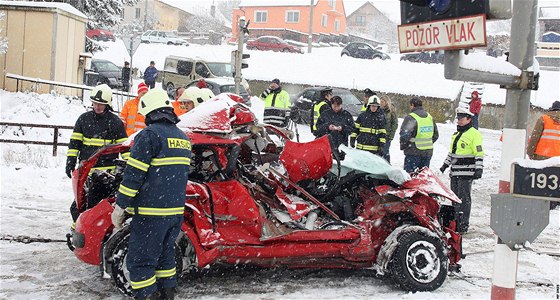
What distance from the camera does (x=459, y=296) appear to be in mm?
6438

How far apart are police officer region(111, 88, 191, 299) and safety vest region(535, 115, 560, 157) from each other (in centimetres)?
652

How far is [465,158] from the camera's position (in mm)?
9219

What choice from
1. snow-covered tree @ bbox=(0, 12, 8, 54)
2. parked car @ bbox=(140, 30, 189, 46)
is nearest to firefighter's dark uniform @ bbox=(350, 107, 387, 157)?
snow-covered tree @ bbox=(0, 12, 8, 54)

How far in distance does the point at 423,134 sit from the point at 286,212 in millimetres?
4725

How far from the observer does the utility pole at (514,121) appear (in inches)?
147

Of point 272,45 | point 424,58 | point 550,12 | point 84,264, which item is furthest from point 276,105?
point 550,12

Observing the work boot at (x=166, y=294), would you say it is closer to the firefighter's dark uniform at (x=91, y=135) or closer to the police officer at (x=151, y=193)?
the police officer at (x=151, y=193)

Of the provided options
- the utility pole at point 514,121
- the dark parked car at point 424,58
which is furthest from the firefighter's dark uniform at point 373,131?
the dark parked car at point 424,58

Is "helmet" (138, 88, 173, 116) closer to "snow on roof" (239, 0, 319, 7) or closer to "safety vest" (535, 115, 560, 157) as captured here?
"safety vest" (535, 115, 560, 157)

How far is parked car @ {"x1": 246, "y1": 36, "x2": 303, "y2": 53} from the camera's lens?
4354 centimetres

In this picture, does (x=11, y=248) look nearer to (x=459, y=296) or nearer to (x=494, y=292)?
(x=459, y=296)

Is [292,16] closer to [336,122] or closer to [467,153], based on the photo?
[336,122]

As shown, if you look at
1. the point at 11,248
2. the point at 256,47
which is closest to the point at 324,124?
the point at 11,248

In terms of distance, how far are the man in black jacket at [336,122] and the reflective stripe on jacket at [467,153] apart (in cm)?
210
